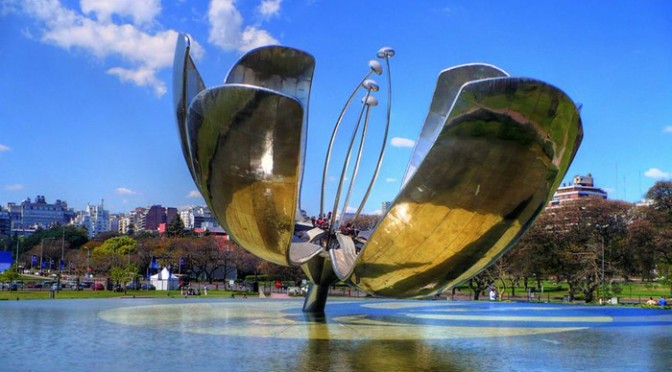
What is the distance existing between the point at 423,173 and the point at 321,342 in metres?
4.23

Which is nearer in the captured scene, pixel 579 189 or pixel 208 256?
pixel 208 256

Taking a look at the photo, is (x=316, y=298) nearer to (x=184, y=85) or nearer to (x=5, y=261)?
(x=184, y=85)

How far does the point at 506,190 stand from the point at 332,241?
8.61 metres

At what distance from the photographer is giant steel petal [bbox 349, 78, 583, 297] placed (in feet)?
39.0

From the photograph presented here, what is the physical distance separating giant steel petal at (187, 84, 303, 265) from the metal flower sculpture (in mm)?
23

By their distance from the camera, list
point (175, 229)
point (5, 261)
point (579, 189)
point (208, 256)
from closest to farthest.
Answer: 1. point (5, 261)
2. point (208, 256)
3. point (175, 229)
4. point (579, 189)

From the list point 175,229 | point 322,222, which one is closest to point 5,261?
Result: point 175,229

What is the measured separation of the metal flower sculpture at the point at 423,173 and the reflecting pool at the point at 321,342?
5.72ft

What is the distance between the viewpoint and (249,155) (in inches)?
535

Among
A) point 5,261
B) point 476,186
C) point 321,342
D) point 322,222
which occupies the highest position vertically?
point 476,186

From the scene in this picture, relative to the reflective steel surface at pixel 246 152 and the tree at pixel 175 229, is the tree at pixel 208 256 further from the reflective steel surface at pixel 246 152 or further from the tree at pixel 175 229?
the reflective steel surface at pixel 246 152

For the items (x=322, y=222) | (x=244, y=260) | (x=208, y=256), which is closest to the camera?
(x=322, y=222)

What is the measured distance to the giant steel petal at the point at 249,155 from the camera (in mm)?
12867

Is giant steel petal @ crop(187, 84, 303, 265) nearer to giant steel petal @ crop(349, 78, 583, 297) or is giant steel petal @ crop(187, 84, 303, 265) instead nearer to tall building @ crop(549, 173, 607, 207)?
Result: giant steel petal @ crop(349, 78, 583, 297)
